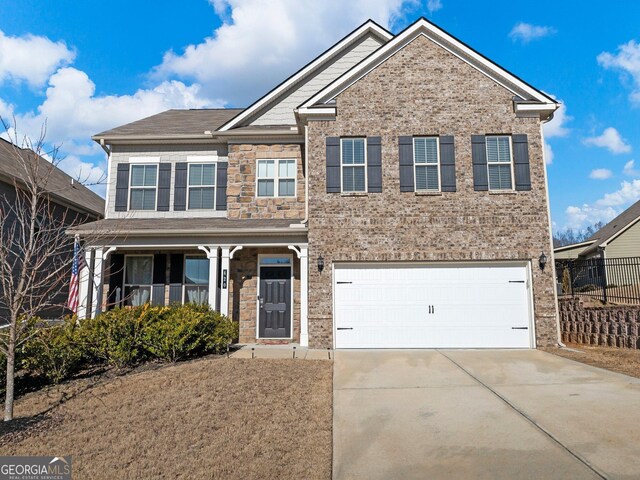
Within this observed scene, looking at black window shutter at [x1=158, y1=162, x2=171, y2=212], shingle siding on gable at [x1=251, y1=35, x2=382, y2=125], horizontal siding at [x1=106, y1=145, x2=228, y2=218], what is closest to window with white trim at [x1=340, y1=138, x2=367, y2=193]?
shingle siding on gable at [x1=251, y1=35, x2=382, y2=125]

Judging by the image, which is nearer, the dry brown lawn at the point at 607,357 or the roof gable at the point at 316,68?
the dry brown lawn at the point at 607,357

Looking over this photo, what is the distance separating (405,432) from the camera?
530cm

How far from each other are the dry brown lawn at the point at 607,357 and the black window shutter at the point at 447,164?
4.79 metres

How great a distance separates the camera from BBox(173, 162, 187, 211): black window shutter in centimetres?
1394

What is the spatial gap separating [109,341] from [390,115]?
8815 mm

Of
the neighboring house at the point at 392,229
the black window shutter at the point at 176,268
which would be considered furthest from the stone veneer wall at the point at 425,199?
the black window shutter at the point at 176,268

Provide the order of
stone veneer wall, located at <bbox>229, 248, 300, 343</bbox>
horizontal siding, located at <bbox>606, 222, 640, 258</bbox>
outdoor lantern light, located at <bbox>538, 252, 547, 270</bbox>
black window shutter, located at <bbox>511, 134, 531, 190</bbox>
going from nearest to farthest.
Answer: outdoor lantern light, located at <bbox>538, 252, 547, 270</bbox>
black window shutter, located at <bbox>511, 134, 531, 190</bbox>
stone veneer wall, located at <bbox>229, 248, 300, 343</bbox>
horizontal siding, located at <bbox>606, 222, 640, 258</bbox>

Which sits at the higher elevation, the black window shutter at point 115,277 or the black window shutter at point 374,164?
the black window shutter at point 374,164

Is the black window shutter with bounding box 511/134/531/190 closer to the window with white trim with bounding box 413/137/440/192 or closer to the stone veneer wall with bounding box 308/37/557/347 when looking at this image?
the stone veneer wall with bounding box 308/37/557/347

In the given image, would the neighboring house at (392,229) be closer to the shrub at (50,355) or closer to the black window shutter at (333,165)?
the black window shutter at (333,165)

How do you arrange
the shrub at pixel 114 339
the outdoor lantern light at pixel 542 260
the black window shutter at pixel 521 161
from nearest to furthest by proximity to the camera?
1. the shrub at pixel 114 339
2. the outdoor lantern light at pixel 542 260
3. the black window shutter at pixel 521 161

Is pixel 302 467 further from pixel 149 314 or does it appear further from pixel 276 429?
pixel 149 314

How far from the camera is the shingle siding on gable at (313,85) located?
1441 cm

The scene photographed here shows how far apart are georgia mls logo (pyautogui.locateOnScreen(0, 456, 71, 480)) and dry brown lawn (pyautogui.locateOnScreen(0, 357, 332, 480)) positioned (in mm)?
110
